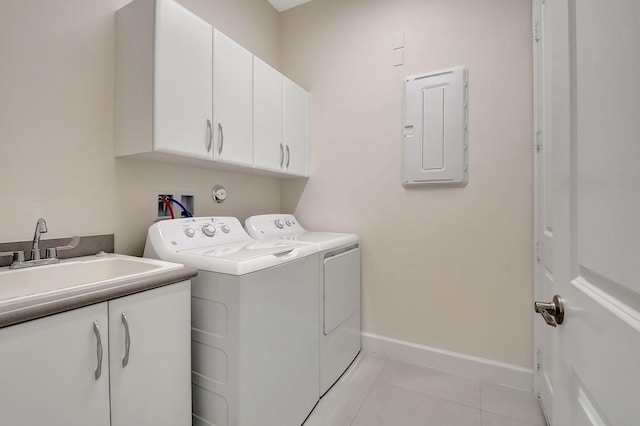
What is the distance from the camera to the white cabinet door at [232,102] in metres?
1.67

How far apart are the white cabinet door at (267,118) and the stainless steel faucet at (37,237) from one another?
1.11 m

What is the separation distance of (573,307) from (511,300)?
1.54 m

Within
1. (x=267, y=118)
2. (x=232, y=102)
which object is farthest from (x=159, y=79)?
(x=267, y=118)

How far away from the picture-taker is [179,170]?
183cm

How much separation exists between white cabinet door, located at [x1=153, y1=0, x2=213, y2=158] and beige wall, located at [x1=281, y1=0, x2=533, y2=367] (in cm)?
112

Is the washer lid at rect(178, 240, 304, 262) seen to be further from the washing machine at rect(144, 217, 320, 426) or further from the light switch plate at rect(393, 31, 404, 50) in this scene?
the light switch plate at rect(393, 31, 404, 50)

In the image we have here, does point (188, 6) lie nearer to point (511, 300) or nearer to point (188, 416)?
point (188, 416)

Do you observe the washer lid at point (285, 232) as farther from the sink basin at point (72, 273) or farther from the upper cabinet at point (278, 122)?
the sink basin at point (72, 273)

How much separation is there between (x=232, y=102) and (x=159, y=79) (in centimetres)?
47

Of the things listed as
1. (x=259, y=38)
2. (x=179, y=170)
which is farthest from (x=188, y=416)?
(x=259, y=38)

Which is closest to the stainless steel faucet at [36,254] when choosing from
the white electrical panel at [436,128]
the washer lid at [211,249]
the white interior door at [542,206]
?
the washer lid at [211,249]

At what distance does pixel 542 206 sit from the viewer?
164cm

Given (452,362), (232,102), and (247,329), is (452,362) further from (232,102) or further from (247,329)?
(232,102)

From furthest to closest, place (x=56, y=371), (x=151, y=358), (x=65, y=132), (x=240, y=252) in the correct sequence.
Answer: (x=240, y=252) < (x=65, y=132) < (x=151, y=358) < (x=56, y=371)
